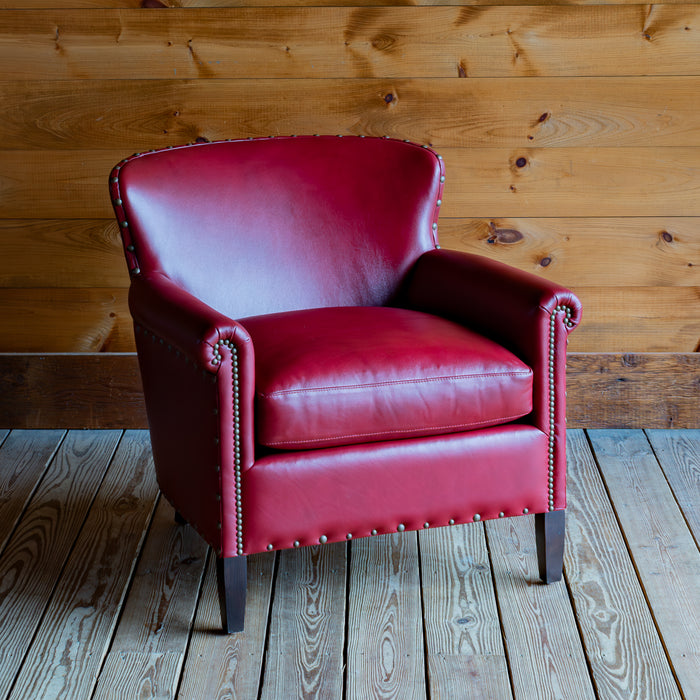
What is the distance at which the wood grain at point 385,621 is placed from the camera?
60.0 inches

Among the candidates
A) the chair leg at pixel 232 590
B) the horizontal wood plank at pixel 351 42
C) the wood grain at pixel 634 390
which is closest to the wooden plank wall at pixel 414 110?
the horizontal wood plank at pixel 351 42

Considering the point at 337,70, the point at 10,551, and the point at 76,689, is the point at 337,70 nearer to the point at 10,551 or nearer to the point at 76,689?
the point at 10,551

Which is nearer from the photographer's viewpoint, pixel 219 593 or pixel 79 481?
pixel 219 593

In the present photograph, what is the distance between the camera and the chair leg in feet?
5.28

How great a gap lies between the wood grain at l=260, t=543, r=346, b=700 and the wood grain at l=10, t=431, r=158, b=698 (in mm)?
309

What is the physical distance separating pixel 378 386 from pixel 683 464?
1.15 m

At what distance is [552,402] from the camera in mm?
1717

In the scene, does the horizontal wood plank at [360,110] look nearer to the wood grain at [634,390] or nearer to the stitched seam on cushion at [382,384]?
the wood grain at [634,390]

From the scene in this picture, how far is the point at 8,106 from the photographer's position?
7.91 feet

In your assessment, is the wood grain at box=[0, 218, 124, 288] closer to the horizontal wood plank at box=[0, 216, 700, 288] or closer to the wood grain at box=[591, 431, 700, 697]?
the horizontal wood plank at box=[0, 216, 700, 288]

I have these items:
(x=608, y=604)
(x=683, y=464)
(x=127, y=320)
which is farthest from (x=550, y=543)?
(x=127, y=320)

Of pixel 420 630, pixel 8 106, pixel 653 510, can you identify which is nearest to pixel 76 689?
pixel 420 630

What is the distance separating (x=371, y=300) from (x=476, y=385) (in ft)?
1.73

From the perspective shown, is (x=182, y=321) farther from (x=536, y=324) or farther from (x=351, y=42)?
(x=351, y=42)
